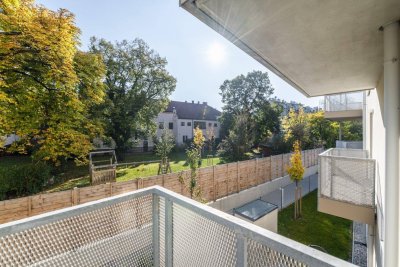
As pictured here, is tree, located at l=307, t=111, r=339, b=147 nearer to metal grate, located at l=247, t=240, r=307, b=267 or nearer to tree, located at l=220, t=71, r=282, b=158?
tree, located at l=220, t=71, r=282, b=158

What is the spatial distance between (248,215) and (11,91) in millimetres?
10910

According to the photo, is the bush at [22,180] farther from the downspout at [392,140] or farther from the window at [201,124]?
the window at [201,124]

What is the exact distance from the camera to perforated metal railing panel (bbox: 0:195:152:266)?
1739 mm

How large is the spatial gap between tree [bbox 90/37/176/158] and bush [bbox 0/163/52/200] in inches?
353

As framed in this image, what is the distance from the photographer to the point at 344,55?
3.21m

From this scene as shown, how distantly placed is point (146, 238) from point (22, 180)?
12.8 meters

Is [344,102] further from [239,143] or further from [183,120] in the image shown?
[183,120]

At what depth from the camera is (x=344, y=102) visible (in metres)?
11.0

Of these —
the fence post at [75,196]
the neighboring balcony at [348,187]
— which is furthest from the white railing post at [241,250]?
the fence post at [75,196]

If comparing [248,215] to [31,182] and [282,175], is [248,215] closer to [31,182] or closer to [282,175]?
[282,175]

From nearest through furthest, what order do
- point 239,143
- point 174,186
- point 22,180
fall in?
point 174,186 → point 22,180 → point 239,143

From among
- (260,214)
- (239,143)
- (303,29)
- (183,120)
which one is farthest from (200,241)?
(183,120)

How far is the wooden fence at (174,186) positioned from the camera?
665cm

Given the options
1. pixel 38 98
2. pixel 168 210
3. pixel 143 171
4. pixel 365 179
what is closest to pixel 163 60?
pixel 143 171
